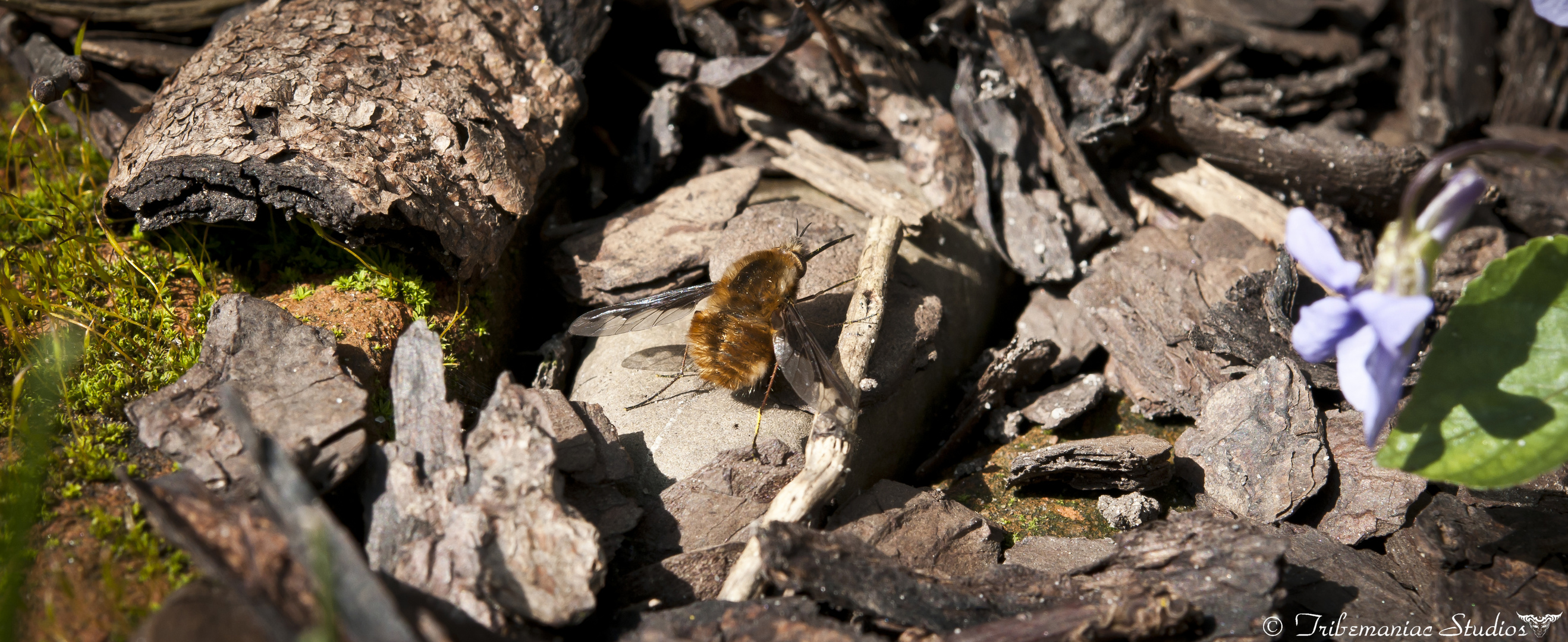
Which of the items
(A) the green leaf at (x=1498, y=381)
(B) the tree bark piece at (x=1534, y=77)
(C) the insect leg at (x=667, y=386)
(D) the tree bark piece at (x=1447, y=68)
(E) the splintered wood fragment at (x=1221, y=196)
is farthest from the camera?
(B) the tree bark piece at (x=1534, y=77)

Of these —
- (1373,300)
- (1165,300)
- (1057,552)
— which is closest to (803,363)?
(1057,552)

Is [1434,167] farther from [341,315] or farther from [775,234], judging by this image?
[341,315]

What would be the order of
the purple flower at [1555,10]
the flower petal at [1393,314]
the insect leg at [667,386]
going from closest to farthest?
1. the flower petal at [1393,314]
2. the purple flower at [1555,10]
3. the insect leg at [667,386]

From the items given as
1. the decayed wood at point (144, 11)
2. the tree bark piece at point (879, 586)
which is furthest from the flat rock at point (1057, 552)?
the decayed wood at point (144, 11)

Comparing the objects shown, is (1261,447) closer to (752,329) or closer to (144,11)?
(752,329)

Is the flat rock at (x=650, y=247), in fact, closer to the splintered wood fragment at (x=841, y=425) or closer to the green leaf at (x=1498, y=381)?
the splintered wood fragment at (x=841, y=425)

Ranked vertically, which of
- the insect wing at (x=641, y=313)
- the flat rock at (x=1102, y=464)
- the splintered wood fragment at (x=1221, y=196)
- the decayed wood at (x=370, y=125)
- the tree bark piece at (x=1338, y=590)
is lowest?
the tree bark piece at (x=1338, y=590)

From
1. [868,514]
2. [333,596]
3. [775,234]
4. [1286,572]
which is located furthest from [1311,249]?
[333,596]
